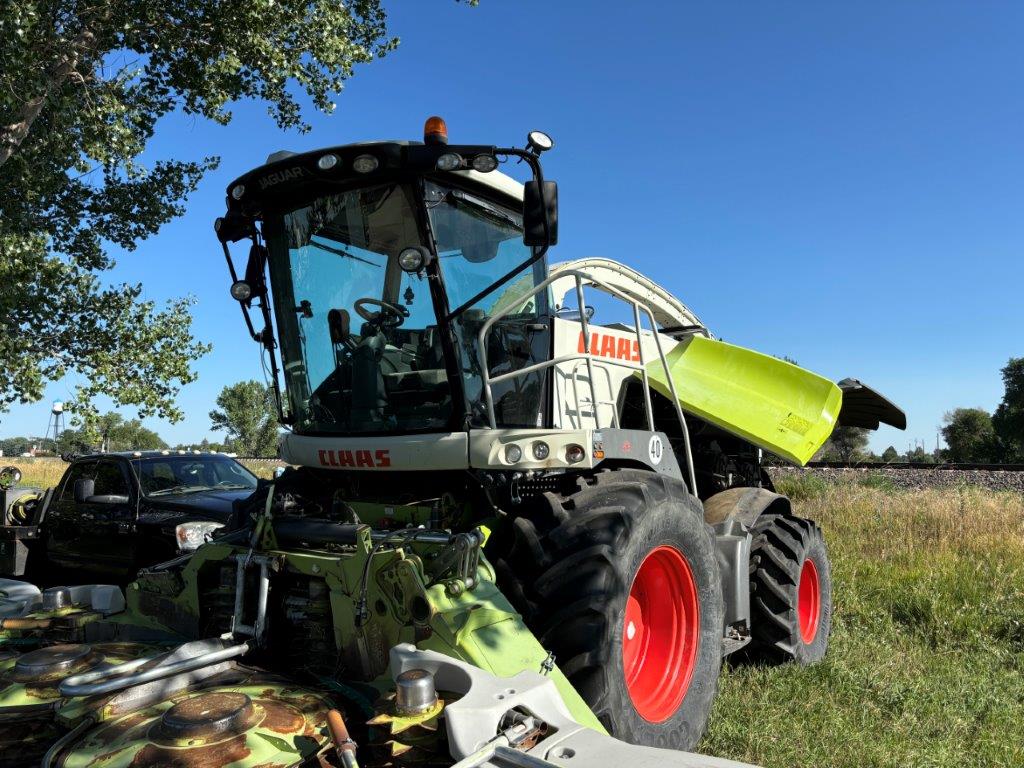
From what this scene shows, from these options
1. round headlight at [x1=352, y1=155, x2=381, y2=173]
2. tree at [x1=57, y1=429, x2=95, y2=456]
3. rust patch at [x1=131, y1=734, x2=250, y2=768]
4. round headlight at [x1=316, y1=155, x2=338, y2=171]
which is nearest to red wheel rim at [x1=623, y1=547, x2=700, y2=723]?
rust patch at [x1=131, y1=734, x2=250, y2=768]

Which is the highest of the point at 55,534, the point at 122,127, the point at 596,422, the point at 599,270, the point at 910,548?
the point at 122,127

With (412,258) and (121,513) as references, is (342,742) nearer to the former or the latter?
(412,258)

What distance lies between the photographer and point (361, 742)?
285cm

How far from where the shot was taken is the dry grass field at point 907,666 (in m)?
3.94

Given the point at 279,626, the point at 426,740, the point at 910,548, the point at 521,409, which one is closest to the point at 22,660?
the point at 279,626

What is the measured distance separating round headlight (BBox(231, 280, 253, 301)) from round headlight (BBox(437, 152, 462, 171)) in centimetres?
164

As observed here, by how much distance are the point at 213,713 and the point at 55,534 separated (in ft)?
25.9

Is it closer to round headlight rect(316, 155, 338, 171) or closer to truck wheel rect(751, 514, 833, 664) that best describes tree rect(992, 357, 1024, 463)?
truck wheel rect(751, 514, 833, 664)

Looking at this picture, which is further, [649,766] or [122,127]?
[122,127]

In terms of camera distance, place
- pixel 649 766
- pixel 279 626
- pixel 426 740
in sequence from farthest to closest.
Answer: pixel 279 626, pixel 426 740, pixel 649 766

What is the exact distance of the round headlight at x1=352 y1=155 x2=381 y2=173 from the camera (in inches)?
155

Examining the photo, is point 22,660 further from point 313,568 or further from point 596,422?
point 596,422

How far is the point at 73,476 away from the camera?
936 centimetres

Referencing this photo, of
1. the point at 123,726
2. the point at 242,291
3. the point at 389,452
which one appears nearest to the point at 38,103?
the point at 242,291
